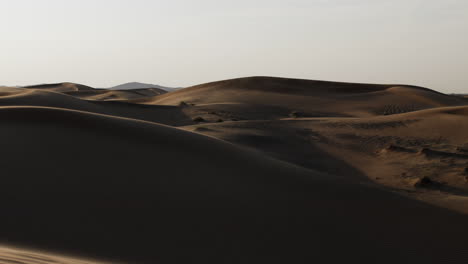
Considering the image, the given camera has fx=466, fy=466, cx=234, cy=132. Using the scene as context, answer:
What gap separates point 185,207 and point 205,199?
44cm

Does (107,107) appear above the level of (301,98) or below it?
below

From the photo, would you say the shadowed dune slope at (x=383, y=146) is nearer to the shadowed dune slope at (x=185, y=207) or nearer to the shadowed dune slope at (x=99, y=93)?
the shadowed dune slope at (x=185, y=207)

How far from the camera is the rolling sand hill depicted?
15.7 feet

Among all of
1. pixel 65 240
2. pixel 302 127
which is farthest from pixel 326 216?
pixel 302 127

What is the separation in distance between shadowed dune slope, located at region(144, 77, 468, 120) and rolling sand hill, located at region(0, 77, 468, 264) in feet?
41.9

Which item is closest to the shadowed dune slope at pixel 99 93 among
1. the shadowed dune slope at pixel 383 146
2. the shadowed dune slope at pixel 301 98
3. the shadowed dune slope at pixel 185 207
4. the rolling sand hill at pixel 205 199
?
the shadowed dune slope at pixel 301 98

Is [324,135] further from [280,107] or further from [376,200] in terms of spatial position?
[280,107]

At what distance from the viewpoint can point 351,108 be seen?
27.1 metres

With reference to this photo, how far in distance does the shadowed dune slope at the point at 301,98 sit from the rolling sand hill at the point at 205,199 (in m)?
12.8

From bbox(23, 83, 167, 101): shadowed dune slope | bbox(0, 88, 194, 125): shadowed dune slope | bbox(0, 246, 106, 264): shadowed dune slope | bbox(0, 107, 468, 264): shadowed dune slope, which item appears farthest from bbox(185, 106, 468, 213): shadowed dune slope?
bbox(23, 83, 167, 101): shadowed dune slope

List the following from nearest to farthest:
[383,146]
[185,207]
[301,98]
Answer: [185,207] < [383,146] < [301,98]

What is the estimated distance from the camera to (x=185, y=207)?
5.82 metres

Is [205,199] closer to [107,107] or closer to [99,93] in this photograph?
[107,107]

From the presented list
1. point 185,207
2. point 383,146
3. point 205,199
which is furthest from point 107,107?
point 185,207
